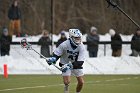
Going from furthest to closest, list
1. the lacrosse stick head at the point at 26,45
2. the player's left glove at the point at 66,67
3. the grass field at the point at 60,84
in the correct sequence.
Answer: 1. the grass field at the point at 60,84
2. the lacrosse stick head at the point at 26,45
3. the player's left glove at the point at 66,67

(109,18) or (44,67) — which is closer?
(44,67)

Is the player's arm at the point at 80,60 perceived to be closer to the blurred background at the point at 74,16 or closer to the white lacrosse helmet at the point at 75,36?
the white lacrosse helmet at the point at 75,36

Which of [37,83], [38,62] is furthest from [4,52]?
[37,83]

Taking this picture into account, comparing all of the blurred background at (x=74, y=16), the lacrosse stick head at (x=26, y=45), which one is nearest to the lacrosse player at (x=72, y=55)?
the lacrosse stick head at (x=26, y=45)

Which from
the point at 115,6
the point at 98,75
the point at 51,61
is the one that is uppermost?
the point at 115,6

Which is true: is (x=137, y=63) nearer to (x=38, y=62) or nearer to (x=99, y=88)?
(x=38, y=62)

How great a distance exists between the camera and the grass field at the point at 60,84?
990 inches

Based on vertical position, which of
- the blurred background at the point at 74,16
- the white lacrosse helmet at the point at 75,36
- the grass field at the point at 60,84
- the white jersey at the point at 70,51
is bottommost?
the grass field at the point at 60,84

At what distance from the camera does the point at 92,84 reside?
27938 mm

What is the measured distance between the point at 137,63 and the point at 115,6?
37.2 ft

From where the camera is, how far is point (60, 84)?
91.1 feet

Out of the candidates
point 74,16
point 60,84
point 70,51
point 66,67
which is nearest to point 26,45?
point 70,51

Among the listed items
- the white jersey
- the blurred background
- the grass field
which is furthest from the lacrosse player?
the blurred background

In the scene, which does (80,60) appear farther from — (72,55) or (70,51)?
(70,51)
